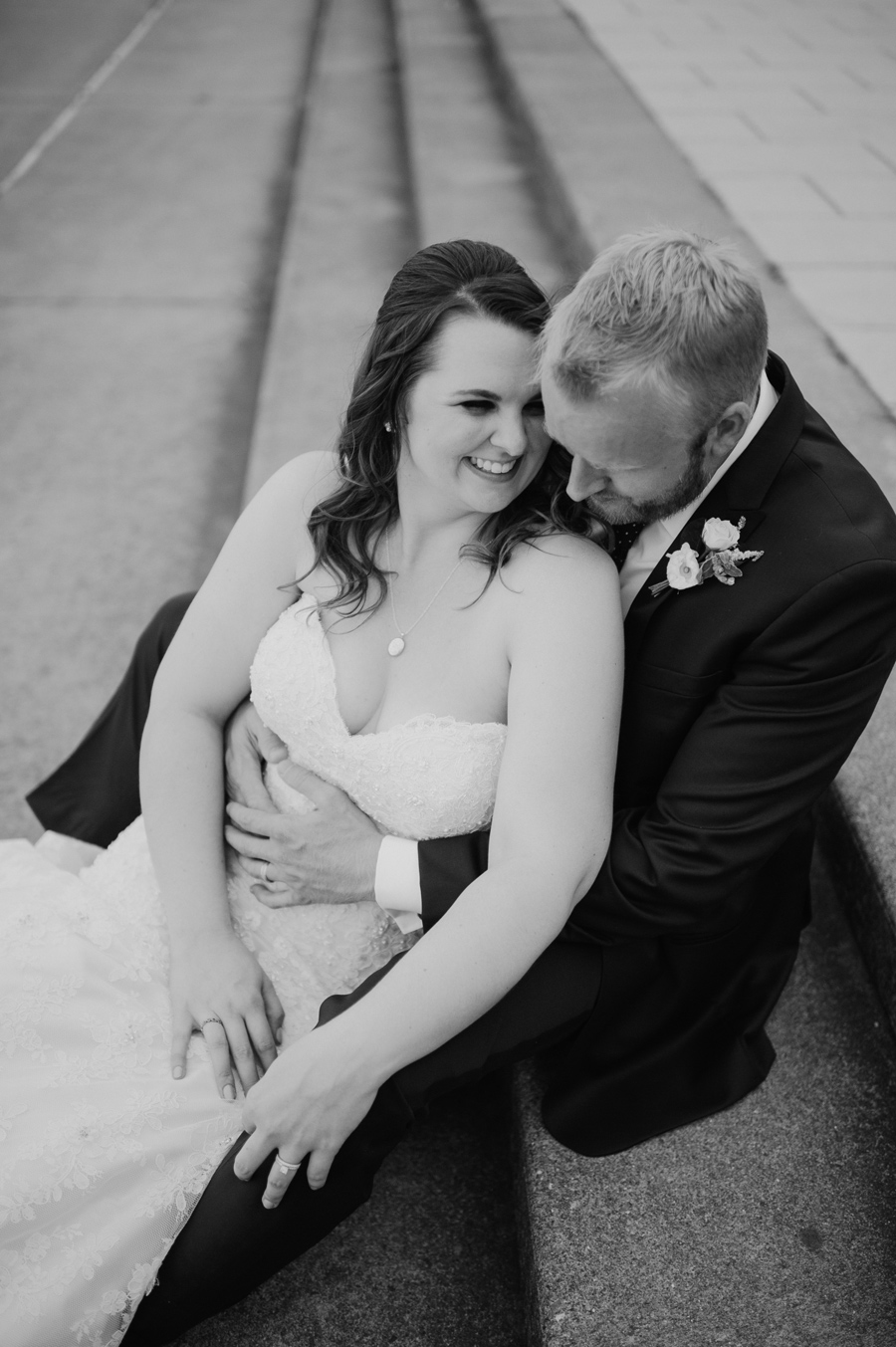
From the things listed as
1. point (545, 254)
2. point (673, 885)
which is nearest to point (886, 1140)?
point (673, 885)

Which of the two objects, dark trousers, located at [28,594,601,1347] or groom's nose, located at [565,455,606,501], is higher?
groom's nose, located at [565,455,606,501]

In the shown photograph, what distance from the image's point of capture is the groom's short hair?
171cm

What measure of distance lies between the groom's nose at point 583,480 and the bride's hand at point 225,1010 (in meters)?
1.07

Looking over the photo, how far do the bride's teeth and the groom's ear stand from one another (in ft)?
1.27

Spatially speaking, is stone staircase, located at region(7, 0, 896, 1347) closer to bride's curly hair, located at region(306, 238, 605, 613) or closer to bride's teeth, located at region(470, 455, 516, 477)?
bride's curly hair, located at region(306, 238, 605, 613)

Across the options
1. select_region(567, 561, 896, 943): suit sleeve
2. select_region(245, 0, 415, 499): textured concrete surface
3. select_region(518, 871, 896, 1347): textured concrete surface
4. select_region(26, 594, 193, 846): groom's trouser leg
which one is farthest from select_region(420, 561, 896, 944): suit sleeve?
select_region(245, 0, 415, 499): textured concrete surface

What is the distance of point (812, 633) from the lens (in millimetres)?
1862

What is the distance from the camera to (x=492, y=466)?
6.91ft

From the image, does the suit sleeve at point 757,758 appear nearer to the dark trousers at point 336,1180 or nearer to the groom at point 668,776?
the groom at point 668,776

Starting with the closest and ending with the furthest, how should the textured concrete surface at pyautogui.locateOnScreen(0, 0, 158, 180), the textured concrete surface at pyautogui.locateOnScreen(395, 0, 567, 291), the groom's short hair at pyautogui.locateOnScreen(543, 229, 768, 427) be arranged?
the groom's short hair at pyautogui.locateOnScreen(543, 229, 768, 427)
the textured concrete surface at pyautogui.locateOnScreen(395, 0, 567, 291)
the textured concrete surface at pyautogui.locateOnScreen(0, 0, 158, 180)

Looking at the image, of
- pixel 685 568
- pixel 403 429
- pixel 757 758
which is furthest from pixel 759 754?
pixel 403 429

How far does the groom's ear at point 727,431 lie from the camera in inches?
71.3

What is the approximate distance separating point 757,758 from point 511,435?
713mm

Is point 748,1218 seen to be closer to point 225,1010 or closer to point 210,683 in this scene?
point 225,1010
